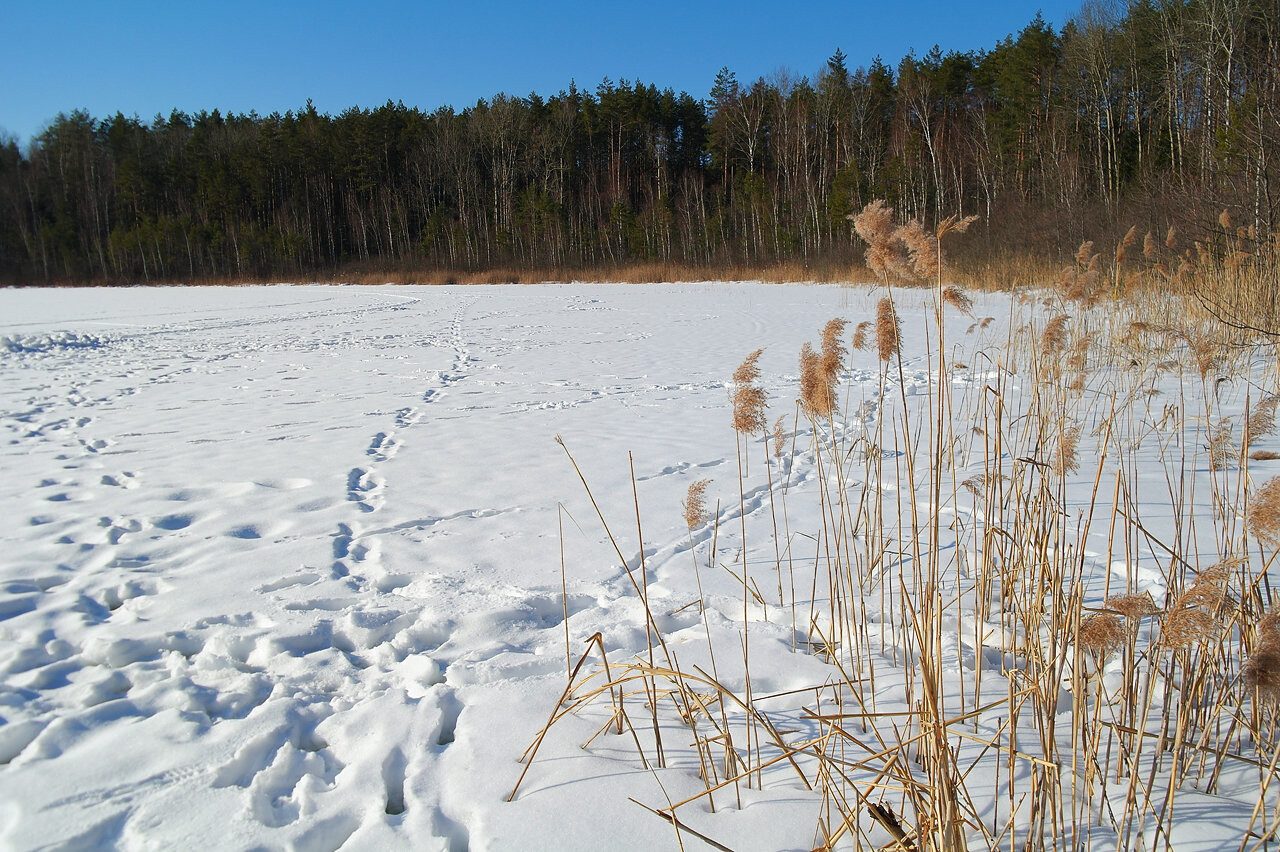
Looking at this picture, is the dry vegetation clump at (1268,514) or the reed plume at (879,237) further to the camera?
the reed plume at (879,237)

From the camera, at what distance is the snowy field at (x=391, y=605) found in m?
1.52

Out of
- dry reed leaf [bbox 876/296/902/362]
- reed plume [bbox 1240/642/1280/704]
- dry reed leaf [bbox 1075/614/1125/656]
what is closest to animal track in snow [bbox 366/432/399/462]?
dry reed leaf [bbox 876/296/902/362]

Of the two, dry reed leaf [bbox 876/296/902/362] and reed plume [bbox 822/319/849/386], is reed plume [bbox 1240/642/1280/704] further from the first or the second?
reed plume [bbox 822/319/849/386]

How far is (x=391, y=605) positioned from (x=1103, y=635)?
7.06 ft

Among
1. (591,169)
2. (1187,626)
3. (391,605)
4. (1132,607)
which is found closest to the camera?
(1187,626)

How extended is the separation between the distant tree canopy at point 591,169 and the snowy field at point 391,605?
2033cm

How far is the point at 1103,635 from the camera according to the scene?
115 cm

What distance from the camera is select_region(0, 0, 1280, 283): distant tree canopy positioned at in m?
27.1

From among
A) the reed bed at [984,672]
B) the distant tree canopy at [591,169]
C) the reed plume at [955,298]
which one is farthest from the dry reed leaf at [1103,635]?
the distant tree canopy at [591,169]

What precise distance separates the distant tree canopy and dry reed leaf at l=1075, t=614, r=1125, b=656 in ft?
76.1

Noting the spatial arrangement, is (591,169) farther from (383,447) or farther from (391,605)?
(391,605)

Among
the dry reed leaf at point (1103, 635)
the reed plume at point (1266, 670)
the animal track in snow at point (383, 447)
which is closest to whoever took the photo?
the reed plume at point (1266, 670)

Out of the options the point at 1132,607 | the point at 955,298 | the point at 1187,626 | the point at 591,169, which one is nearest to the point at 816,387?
the point at 955,298

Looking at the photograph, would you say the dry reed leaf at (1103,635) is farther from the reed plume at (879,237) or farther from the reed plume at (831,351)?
the reed plume at (831,351)
